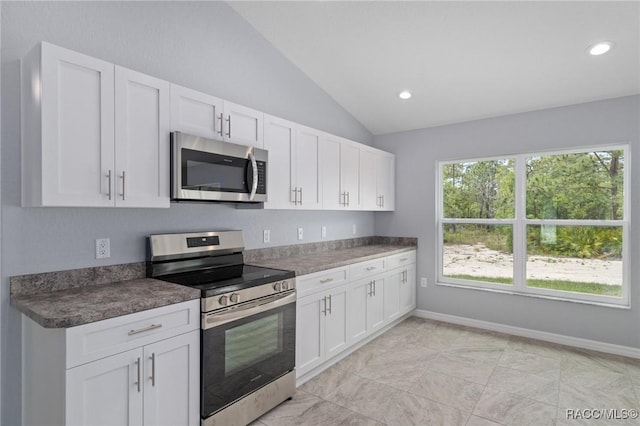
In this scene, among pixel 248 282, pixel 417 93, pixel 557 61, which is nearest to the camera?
pixel 248 282

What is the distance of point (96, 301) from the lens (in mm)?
1743

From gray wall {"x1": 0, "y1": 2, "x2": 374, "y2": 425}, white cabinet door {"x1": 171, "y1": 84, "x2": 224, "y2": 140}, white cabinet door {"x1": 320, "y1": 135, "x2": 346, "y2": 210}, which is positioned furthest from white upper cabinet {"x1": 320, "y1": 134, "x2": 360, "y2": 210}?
white cabinet door {"x1": 171, "y1": 84, "x2": 224, "y2": 140}

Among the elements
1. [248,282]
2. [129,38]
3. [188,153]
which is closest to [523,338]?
Result: [248,282]

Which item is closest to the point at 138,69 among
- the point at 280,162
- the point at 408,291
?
the point at 280,162

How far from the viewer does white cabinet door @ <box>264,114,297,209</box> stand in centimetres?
292

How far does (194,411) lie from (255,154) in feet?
5.79

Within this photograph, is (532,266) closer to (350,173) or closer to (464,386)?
(464,386)

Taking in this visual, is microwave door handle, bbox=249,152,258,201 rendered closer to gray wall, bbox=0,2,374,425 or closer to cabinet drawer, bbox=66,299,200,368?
gray wall, bbox=0,2,374,425

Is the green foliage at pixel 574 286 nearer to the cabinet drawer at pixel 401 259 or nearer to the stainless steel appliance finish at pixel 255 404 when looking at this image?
the cabinet drawer at pixel 401 259

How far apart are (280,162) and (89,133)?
147 centimetres

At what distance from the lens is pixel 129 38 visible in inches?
92.4

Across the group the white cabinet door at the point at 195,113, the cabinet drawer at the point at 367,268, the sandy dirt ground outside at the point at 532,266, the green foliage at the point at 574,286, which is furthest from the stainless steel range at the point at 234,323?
the green foliage at the point at 574,286

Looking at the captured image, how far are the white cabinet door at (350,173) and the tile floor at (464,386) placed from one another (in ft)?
5.18

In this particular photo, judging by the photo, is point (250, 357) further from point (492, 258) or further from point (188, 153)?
point (492, 258)
